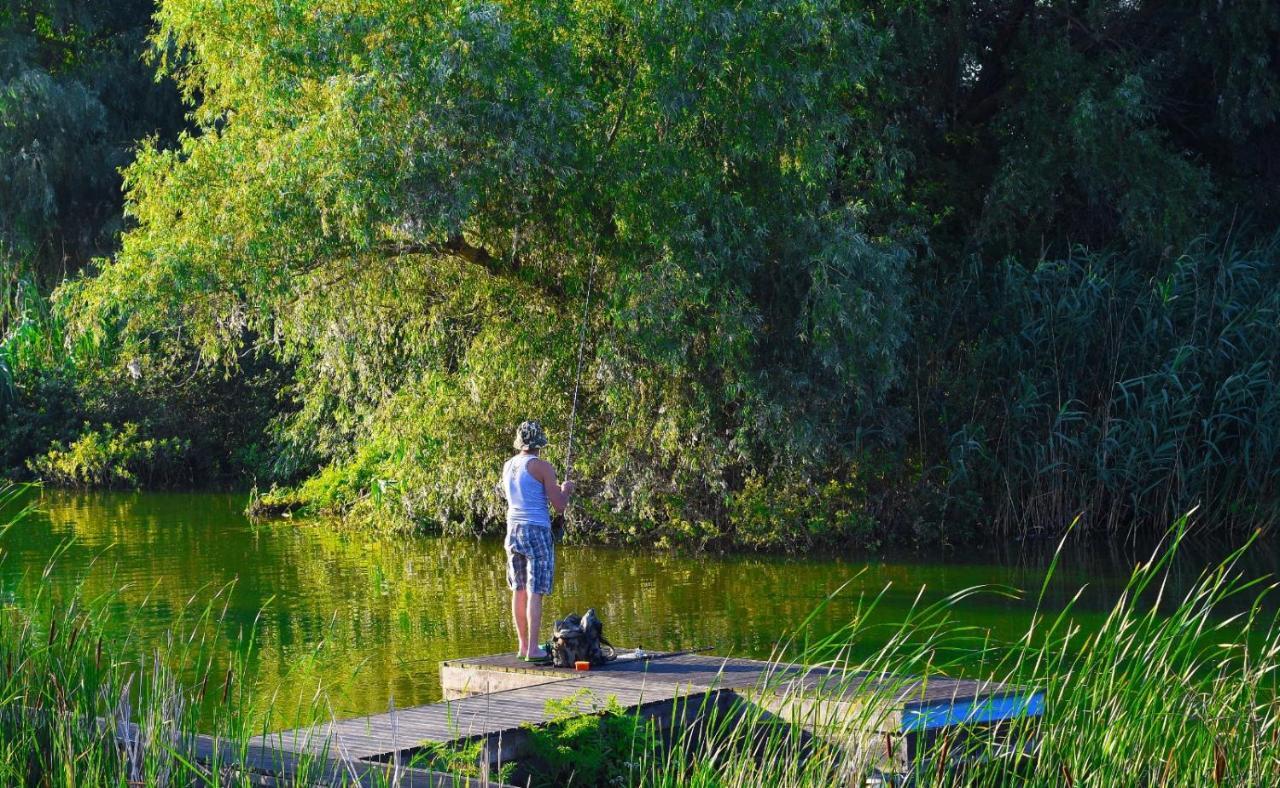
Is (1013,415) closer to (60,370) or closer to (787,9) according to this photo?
(787,9)

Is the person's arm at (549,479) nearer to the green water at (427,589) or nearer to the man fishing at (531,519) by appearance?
the man fishing at (531,519)

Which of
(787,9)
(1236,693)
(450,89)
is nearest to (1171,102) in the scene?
(787,9)

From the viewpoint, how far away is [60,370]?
1076 inches

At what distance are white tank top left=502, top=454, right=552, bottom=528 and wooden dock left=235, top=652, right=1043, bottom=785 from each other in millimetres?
851

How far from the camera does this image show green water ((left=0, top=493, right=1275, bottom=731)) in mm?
11578

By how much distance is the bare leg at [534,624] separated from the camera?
9.41 metres

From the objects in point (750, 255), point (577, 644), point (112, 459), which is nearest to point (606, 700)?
point (577, 644)

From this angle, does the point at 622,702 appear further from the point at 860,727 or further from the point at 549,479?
the point at 860,727

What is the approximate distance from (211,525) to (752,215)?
8.89m

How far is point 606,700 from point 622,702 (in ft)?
0.27

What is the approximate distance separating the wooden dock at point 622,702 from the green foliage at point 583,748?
99 mm

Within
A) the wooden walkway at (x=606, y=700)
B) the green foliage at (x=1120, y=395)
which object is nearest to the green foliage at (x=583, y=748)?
the wooden walkway at (x=606, y=700)

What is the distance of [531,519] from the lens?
9.42m

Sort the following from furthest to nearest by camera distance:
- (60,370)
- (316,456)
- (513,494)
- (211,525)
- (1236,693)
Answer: (60,370), (316,456), (211,525), (513,494), (1236,693)
